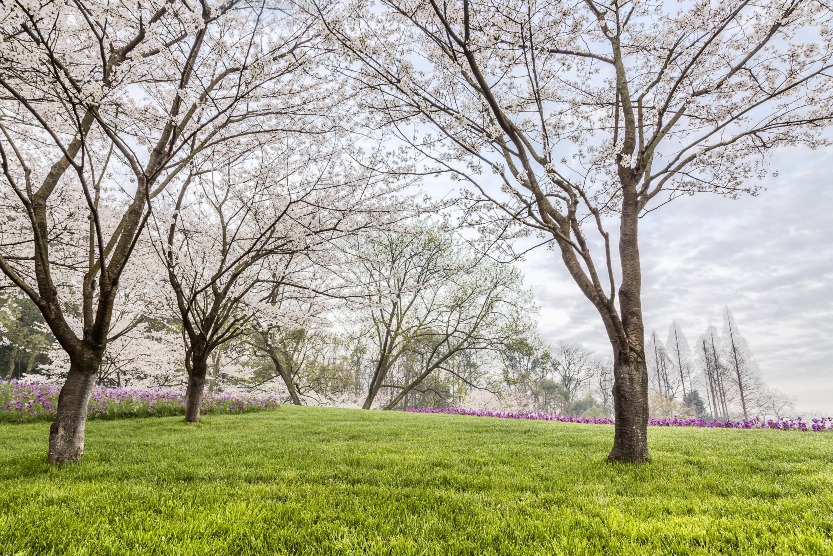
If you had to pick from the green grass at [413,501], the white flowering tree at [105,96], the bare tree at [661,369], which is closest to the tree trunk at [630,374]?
the green grass at [413,501]

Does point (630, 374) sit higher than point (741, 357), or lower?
lower

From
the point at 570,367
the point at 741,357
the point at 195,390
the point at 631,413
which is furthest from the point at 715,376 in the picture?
the point at 195,390

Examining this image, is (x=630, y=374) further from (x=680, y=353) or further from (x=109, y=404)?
(x=680, y=353)

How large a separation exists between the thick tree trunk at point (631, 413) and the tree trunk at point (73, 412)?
680cm

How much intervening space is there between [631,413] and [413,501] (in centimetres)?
323

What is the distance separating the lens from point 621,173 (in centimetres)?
596

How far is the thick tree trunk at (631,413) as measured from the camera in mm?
5051

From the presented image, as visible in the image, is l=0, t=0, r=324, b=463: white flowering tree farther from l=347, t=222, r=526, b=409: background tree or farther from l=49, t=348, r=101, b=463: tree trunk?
l=347, t=222, r=526, b=409: background tree

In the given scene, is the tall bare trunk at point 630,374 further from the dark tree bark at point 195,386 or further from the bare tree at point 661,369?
the bare tree at point 661,369

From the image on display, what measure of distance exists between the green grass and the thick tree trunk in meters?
0.28

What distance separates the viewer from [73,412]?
205 inches

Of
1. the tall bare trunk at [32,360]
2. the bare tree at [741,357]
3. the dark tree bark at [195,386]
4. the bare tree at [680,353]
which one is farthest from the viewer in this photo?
the bare tree at [680,353]

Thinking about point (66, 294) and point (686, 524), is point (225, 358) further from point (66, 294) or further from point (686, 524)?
point (686, 524)

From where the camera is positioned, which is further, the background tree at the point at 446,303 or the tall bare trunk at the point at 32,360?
the tall bare trunk at the point at 32,360
